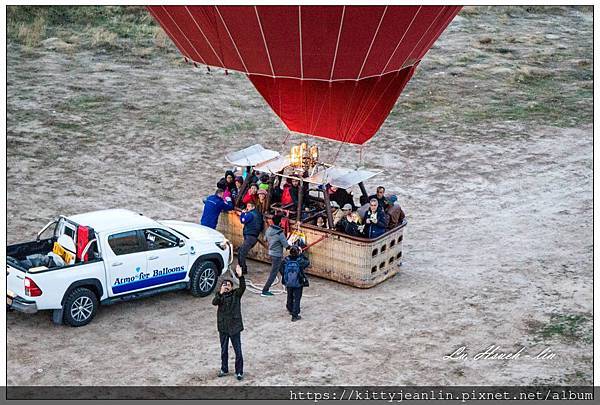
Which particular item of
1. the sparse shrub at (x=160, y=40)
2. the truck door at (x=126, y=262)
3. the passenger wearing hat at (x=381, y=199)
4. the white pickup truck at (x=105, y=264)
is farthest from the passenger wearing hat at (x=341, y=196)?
the sparse shrub at (x=160, y=40)

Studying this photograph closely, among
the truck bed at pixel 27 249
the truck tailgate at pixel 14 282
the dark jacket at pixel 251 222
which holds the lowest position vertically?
the truck tailgate at pixel 14 282

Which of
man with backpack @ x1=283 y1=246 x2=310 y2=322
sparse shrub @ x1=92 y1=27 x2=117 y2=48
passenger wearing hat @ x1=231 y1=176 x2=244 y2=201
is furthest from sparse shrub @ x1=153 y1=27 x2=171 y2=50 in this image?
man with backpack @ x1=283 y1=246 x2=310 y2=322

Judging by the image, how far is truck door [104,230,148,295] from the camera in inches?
590

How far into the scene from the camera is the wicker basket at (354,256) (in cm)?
1645

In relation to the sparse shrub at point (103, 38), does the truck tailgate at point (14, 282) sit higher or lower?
lower

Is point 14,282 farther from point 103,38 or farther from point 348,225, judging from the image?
point 103,38

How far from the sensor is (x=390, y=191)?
21375 mm

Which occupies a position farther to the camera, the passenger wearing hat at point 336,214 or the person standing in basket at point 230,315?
the passenger wearing hat at point 336,214

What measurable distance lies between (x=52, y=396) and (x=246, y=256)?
5291mm

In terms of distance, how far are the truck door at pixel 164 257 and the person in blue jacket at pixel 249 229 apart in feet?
4.21

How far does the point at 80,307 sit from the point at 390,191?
8132mm

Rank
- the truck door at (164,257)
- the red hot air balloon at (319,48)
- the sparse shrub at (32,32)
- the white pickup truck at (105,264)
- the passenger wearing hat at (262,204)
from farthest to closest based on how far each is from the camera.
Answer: the sparse shrub at (32,32) → the passenger wearing hat at (262,204) → the truck door at (164,257) → the red hot air balloon at (319,48) → the white pickup truck at (105,264)

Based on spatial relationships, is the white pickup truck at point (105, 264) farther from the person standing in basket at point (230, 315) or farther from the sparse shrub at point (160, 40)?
the sparse shrub at point (160, 40)

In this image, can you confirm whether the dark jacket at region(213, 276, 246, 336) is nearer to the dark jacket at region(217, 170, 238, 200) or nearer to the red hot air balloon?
the red hot air balloon
